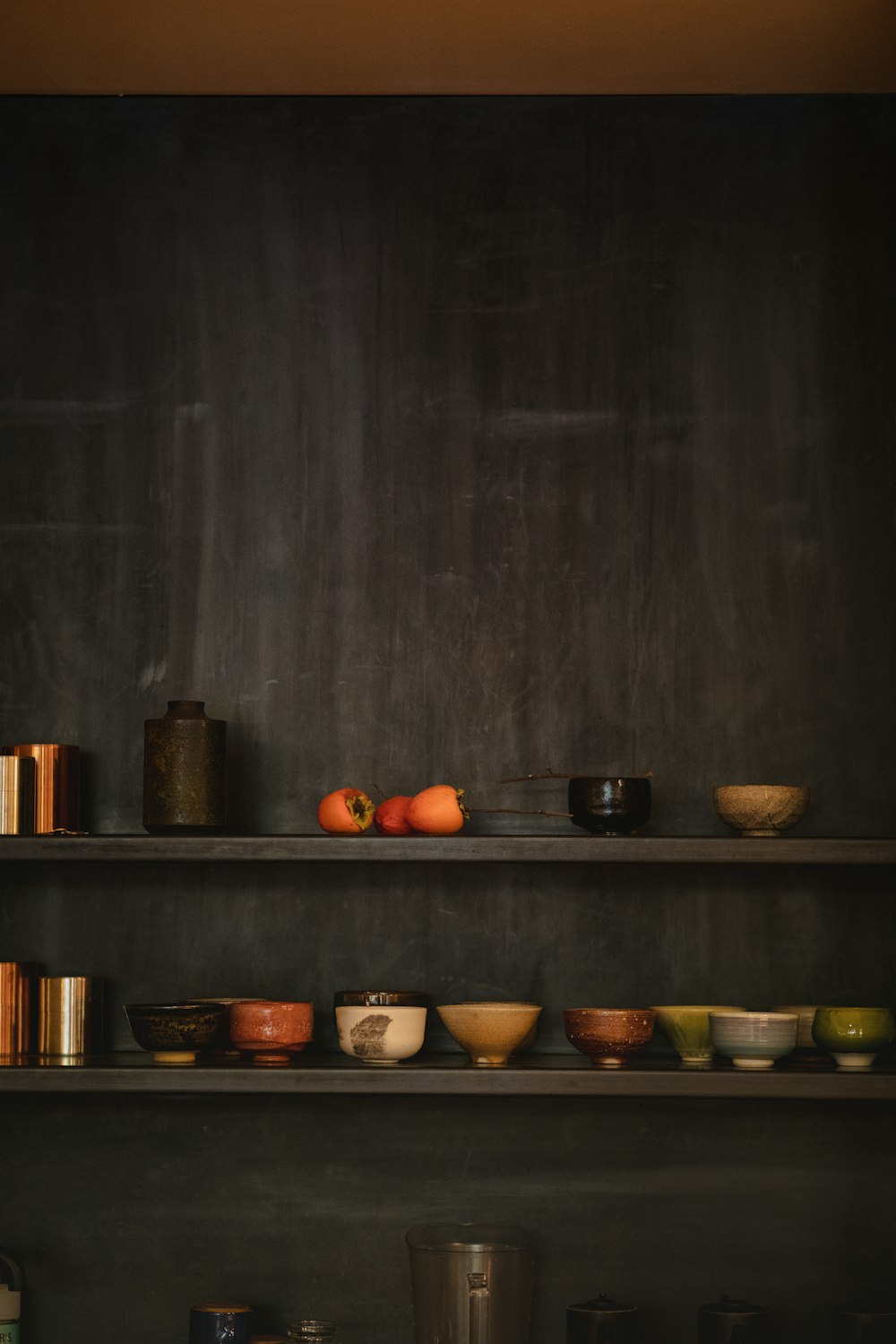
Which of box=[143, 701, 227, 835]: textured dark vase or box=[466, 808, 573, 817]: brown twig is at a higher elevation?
box=[143, 701, 227, 835]: textured dark vase

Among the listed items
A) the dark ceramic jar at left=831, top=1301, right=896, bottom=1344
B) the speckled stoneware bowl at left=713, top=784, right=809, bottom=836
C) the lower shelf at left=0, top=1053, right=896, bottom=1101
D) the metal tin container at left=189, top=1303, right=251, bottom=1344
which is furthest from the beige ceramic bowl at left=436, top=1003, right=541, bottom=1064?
the dark ceramic jar at left=831, top=1301, right=896, bottom=1344

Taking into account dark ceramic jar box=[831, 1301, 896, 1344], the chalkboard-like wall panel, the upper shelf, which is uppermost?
the chalkboard-like wall panel

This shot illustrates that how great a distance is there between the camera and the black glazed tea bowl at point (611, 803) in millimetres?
2379

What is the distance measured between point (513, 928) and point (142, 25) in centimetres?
182

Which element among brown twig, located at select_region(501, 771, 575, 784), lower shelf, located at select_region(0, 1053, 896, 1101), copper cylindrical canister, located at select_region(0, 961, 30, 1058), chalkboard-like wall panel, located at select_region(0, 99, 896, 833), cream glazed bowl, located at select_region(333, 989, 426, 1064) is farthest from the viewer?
chalkboard-like wall panel, located at select_region(0, 99, 896, 833)

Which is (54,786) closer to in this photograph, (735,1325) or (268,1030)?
(268,1030)

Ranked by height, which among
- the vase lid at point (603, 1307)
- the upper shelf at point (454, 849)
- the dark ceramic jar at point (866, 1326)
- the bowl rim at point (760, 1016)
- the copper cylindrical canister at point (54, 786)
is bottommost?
the dark ceramic jar at point (866, 1326)

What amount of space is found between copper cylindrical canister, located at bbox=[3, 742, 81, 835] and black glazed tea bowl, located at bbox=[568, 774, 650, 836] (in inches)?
35.4

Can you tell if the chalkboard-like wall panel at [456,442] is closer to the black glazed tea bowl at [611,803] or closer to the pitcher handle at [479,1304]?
the black glazed tea bowl at [611,803]

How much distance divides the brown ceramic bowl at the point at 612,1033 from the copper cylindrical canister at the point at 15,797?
1.00 m

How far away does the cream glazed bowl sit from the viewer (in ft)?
7.57

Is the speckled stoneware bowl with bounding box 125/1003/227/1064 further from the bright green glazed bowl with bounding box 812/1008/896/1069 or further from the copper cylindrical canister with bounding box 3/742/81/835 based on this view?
the bright green glazed bowl with bounding box 812/1008/896/1069

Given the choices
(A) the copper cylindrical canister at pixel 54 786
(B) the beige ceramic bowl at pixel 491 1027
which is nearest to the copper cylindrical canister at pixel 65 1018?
(A) the copper cylindrical canister at pixel 54 786

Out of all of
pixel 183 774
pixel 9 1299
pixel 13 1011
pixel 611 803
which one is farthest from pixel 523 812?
pixel 9 1299
